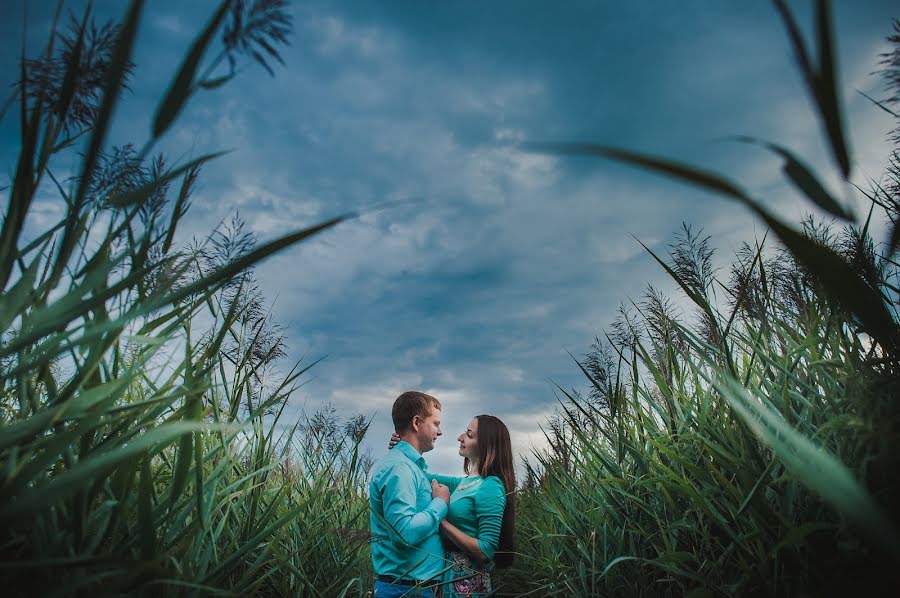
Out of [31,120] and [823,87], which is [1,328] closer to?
[31,120]

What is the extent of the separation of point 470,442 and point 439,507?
1.41 meters

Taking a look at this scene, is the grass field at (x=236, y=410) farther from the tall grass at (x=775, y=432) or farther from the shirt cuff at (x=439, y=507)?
the shirt cuff at (x=439, y=507)

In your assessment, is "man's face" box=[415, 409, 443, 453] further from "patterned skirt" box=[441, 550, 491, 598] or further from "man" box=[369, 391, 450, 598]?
"patterned skirt" box=[441, 550, 491, 598]

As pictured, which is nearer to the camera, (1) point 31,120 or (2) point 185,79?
(2) point 185,79

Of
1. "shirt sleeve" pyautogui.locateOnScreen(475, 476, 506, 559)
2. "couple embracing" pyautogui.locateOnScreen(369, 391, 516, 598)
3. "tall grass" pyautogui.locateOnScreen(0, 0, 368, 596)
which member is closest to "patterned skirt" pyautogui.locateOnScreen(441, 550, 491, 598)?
"couple embracing" pyautogui.locateOnScreen(369, 391, 516, 598)

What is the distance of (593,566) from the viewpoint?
2.05 m

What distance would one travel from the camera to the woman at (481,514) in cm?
356

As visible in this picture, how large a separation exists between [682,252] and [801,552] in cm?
113

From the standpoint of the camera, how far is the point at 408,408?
14.1 ft

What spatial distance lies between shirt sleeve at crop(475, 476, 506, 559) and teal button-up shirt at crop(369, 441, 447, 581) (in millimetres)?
316

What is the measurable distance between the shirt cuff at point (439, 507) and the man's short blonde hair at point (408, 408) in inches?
28.7

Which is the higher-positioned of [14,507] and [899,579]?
[14,507]

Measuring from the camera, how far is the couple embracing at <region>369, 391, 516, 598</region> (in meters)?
3.33

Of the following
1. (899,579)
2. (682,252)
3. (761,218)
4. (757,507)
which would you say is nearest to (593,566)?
(757,507)
